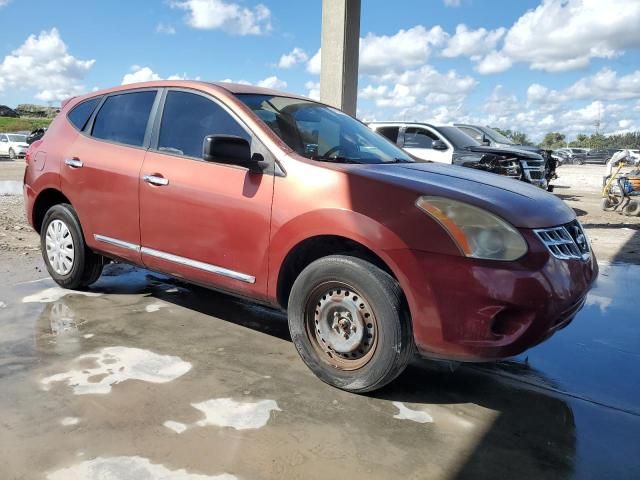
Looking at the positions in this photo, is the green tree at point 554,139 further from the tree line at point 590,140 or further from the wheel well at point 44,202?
the wheel well at point 44,202

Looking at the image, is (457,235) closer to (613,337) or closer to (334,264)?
(334,264)

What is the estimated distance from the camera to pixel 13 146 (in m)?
31.6

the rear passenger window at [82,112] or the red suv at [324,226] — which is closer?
the red suv at [324,226]

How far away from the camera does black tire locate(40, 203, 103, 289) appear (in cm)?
467

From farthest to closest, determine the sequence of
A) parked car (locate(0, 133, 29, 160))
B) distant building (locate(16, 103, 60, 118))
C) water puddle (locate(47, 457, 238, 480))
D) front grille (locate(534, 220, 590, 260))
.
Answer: distant building (locate(16, 103, 60, 118)), parked car (locate(0, 133, 29, 160)), front grille (locate(534, 220, 590, 260)), water puddle (locate(47, 457, 238, 480))

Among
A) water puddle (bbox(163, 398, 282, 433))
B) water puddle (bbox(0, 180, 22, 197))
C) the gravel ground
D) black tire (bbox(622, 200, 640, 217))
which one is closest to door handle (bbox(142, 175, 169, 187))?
water puddle (bbox(163, 398, 282, 433))

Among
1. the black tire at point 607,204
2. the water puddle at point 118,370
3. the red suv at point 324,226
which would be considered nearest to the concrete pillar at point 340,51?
the red suv at point 324,226

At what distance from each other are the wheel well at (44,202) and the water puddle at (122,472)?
303 centimetres

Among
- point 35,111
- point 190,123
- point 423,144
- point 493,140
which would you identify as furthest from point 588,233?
point 35,111

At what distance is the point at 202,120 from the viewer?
152 inches

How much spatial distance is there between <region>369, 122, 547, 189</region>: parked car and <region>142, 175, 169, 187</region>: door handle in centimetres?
711

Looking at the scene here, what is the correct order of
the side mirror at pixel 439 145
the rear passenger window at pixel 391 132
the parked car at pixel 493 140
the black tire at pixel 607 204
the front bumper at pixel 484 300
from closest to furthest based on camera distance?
the front bumper at pixel 484 300 → the side mirror at pixel 439 145 → the rear passenger window at pixel 391 132 → the black tire at pixel 607 204 → the parked car at pixel 493 140

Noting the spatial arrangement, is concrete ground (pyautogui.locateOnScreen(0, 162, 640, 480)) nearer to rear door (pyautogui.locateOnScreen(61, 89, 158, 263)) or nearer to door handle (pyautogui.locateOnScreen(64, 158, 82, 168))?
rear door (pyautogui.locateOnScreen(61, 89, 158, 263))

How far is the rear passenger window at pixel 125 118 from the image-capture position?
4.23 m
